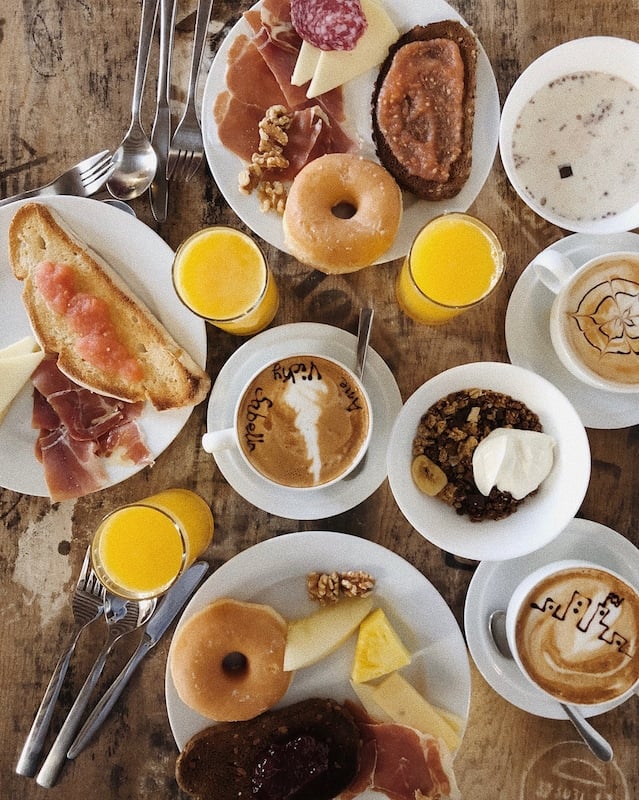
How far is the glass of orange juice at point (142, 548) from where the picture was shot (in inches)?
54.8

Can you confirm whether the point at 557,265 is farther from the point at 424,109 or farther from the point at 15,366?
the point at 15,366

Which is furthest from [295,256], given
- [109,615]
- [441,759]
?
[441,759]

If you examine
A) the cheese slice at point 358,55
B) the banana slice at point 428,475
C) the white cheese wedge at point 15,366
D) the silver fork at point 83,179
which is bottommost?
the banana slice at point 428,475

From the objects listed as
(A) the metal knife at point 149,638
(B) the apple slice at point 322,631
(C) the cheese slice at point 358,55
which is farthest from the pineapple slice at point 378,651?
(C) the cheese slice at point 358,55

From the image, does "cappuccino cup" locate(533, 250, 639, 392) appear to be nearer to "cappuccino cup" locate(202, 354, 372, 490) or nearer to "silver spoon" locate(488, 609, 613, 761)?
"cappuccino cup" locate(202, 354, 372, 490)

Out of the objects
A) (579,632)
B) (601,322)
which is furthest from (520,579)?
(601,322)

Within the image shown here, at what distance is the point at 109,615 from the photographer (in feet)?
4.91

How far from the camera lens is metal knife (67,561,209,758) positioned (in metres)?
1.49

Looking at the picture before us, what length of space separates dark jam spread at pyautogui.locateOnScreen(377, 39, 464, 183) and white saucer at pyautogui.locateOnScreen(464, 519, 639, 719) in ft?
2.82

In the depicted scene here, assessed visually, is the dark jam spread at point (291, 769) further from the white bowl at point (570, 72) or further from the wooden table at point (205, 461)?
the white bowl at point (570, 72)

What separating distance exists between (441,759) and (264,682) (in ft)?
1.38

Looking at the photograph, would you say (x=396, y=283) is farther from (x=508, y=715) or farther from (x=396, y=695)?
(x=508, y=715)

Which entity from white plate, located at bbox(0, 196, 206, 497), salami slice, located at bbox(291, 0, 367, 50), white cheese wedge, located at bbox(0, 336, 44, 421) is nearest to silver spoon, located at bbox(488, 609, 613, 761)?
white plate, located at bbox(0, 196, 206, 497)

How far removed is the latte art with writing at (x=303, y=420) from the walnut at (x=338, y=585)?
23 centimetres
